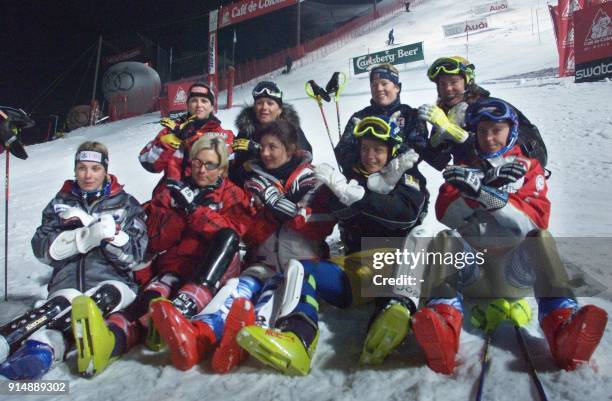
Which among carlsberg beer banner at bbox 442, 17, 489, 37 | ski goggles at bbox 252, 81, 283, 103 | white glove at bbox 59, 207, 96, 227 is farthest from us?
carlsberg beer banner at bbox 442, 17, 489, 37

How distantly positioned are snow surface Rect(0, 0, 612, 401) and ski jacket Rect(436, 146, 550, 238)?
0.18 metres

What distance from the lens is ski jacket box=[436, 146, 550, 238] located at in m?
2.51

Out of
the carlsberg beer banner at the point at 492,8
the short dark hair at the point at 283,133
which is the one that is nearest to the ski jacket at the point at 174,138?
the short dark hair at the point at 283,133

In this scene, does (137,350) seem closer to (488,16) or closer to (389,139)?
(389,139)

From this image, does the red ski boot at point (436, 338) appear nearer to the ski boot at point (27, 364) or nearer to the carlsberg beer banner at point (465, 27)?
the ski boot at point (27, 364)

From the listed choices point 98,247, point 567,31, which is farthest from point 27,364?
point 567,31

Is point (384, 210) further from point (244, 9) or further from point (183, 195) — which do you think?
point (244, 9)

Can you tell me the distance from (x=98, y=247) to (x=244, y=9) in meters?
18.5

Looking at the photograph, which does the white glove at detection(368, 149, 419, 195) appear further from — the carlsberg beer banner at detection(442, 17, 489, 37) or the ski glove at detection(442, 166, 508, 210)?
the carlsberg beer banner at detection(442, 17, 489, 37)

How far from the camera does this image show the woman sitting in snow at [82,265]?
2355mm

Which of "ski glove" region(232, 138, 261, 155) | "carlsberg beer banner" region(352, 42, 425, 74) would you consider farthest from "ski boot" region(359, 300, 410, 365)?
"carlsberg beer banner" region(352, 42, 425, 74)

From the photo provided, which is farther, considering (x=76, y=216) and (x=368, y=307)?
(x=368, y=307)

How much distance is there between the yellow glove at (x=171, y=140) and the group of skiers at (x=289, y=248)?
476 millimetres

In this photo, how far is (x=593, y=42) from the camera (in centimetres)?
1070
